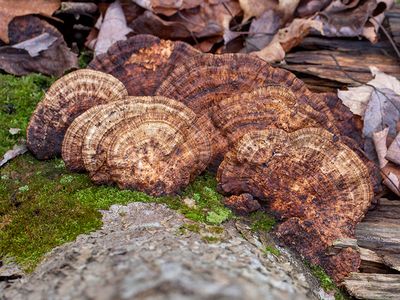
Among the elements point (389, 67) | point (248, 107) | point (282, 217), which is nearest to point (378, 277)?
point (282, 217)

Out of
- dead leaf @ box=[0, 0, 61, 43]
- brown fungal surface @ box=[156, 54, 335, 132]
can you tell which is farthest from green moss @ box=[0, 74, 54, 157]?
brown fungal surface @ box=[156, 54, 335, 132]

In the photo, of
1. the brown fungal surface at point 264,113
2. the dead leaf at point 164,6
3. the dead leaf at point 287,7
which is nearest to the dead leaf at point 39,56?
the dead leaf at point 164,6

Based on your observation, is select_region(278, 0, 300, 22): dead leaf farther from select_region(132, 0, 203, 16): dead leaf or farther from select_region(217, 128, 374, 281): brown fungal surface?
select_region(217, 128, 374, 281): brown fungal surface

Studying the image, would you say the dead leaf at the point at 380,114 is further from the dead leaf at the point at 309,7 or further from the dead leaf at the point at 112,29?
the dead leaf at the point at 112,29

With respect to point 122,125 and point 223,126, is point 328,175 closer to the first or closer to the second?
point 223,126

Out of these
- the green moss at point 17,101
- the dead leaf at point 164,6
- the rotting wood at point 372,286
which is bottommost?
the rotting wood at point 372,286

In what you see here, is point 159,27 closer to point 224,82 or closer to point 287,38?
point 287,38
